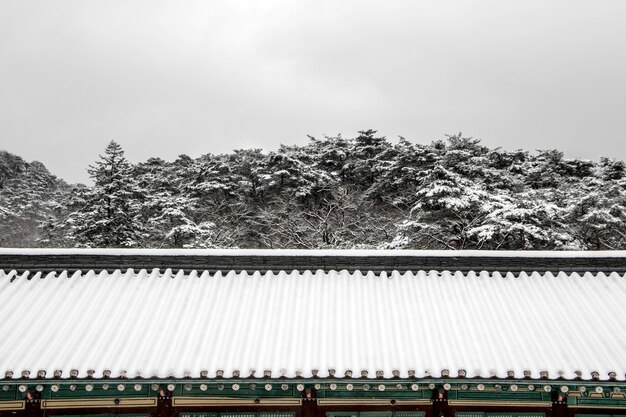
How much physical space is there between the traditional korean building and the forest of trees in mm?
15701

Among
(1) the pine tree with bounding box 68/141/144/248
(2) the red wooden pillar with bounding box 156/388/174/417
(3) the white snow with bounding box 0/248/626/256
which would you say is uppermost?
(1) the pine tree with bounding box 68/141/144/248

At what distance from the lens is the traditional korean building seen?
6.38 meters

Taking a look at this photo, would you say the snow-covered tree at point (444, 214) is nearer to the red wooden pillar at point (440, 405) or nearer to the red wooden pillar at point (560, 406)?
the red wooden pillar at point (560, 406)

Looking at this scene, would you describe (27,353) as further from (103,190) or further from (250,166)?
(250,166)

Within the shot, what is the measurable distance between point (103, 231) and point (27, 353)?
913 inches

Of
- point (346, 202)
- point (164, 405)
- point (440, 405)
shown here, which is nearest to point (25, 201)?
point (346, 202)

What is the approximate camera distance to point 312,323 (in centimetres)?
743

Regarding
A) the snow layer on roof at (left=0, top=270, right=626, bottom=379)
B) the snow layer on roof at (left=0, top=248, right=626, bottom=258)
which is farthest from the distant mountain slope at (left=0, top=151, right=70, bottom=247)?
the snow layer on roof at (left=0, top=270, right=626, bottom=379)

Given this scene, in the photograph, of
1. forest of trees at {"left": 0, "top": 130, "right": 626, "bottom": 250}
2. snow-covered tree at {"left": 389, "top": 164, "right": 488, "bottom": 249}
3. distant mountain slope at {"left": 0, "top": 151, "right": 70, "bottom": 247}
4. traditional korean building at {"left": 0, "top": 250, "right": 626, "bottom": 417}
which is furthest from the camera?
distant mountain slope at {"left": 0, "top": 151, "right": 70, "bottom": 247}

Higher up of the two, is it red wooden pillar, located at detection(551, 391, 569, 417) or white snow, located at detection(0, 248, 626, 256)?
white snow, located at detection(0, 248, 626, 256)

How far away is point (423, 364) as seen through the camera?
21.2 feet

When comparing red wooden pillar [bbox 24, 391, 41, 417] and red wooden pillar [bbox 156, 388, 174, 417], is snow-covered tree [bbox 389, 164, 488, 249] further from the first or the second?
red wooden pillar [bbox 24, 391, 41, 417]

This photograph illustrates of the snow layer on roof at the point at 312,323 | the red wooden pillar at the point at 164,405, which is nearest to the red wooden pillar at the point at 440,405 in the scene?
the snow layer on roof at the point at 312,323

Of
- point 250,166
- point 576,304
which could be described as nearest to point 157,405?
point 576,304
